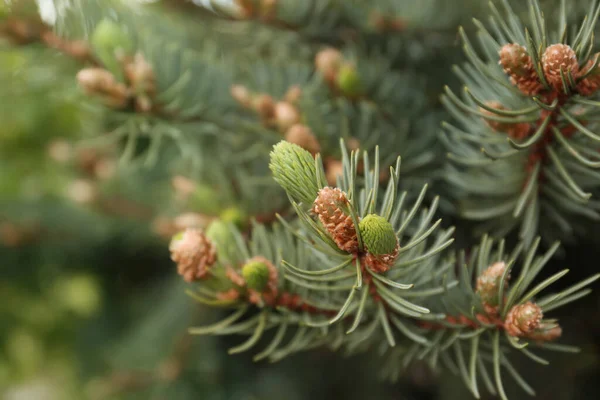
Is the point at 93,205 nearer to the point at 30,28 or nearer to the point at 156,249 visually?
the point at 156,249

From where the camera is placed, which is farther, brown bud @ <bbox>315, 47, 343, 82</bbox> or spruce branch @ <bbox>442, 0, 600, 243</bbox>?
brown bud @ <bbox>315, 47, 343, 82</bbox>

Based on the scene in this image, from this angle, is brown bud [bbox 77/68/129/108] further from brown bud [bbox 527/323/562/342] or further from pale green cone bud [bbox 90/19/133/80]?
brown bud [bbox 527/323/562/342]

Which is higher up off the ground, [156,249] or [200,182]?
[200,182]

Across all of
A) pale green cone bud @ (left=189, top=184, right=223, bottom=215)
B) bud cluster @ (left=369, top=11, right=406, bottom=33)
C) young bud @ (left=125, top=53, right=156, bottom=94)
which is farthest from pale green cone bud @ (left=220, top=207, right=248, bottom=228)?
bud cluster @ (left=369, top=11, right=406, bottom=33)

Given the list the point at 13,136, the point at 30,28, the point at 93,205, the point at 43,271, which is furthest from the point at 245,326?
the point at 13,136

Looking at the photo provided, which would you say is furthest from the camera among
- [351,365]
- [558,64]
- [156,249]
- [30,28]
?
[156,249]
